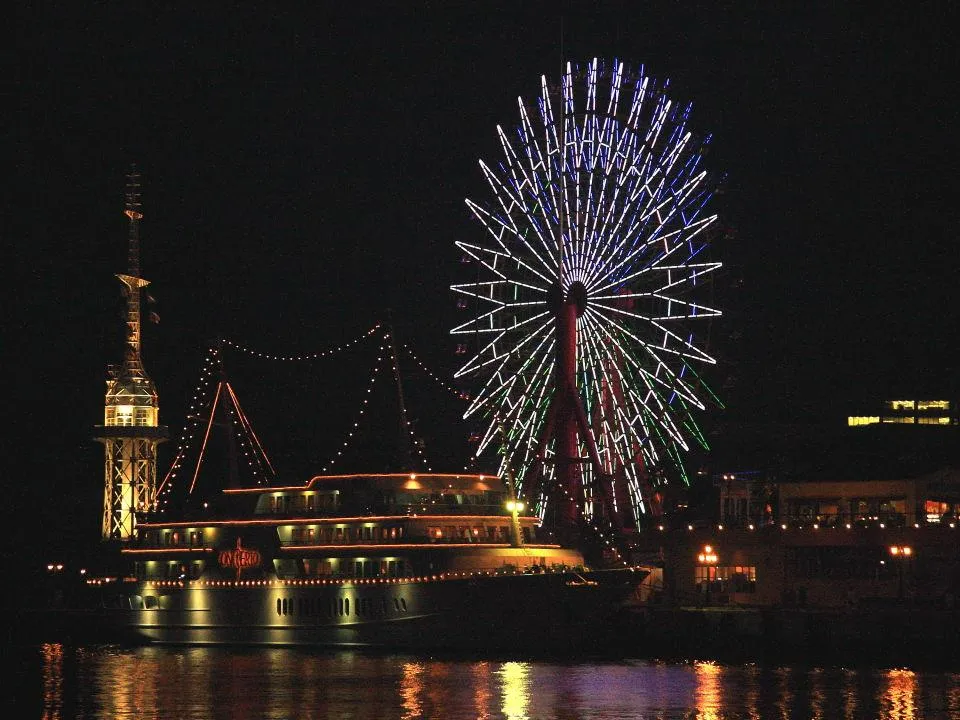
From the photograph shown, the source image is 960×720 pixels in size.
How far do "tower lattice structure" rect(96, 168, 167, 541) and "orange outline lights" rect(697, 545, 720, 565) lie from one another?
28116 millimetres

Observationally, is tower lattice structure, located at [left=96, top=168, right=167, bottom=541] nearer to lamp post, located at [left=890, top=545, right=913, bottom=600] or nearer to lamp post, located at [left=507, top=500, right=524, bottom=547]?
lamp post, located at [left=507, top=500, right=524, bottom=547]

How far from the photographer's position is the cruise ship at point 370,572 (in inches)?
2827

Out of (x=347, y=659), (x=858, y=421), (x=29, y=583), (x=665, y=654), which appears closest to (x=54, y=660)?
(x=347, y=659)

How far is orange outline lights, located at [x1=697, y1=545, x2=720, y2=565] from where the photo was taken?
82562 mm

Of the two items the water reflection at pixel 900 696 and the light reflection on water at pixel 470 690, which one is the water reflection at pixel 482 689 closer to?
the light reflection on water at pixel 470 690

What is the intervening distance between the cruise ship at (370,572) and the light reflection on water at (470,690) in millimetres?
Result: 3202

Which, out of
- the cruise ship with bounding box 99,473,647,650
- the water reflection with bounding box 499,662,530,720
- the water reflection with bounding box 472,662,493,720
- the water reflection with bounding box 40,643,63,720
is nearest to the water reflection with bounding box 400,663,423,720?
the water reflection with bounding box 472,662,493,720

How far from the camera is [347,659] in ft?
232

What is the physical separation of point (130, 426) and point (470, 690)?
37.6 meters

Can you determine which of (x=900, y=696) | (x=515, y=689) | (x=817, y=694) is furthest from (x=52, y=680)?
(x=900, y=696)

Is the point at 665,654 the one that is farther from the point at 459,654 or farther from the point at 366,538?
the point at 366,538

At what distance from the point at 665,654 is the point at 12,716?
25.1 metres

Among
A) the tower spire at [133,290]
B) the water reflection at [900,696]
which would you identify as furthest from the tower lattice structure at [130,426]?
the water reflection at [900,696]

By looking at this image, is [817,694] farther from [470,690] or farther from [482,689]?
[470,690]
